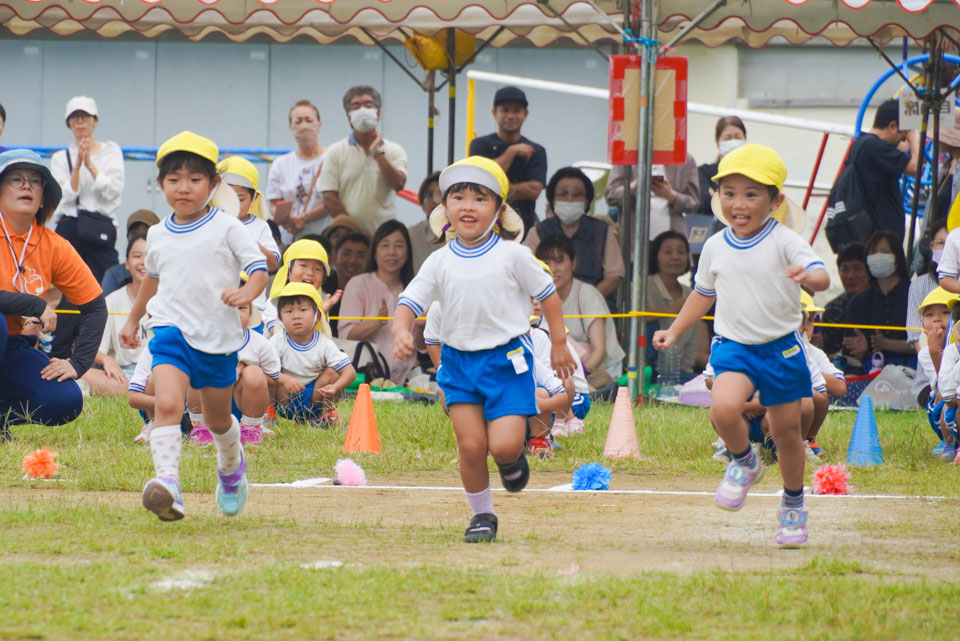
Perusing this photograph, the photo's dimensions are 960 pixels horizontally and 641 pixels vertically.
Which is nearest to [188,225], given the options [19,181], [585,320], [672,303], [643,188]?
[19,181]

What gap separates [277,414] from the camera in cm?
1062

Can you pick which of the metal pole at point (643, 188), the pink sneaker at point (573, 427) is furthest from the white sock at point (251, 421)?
the metal pole at point (643, 188)

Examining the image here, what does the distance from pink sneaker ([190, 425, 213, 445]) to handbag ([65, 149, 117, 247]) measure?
493cm

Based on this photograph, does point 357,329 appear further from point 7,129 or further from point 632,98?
point 7,129

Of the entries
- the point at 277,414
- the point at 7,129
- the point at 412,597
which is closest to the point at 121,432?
the point at 277,414

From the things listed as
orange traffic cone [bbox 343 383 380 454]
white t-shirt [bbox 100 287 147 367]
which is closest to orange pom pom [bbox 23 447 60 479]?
orange traffic cone [bbox 343 383 380 454]

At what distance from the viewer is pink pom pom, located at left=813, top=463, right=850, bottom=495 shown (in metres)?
7.25

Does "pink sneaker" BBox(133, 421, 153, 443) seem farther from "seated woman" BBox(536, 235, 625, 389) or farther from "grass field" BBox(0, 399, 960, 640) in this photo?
"seated woman" BBox(536, 235, 625, 389)

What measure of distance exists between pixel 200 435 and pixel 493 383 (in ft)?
13.0

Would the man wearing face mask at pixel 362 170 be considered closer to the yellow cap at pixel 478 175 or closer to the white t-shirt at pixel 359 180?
the white t-shirt at pixel 359 180

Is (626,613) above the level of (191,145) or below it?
below

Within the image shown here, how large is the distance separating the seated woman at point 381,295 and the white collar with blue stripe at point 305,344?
2.22m

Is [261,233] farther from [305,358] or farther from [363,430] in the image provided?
[363,430]

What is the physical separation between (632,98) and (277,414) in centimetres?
410
